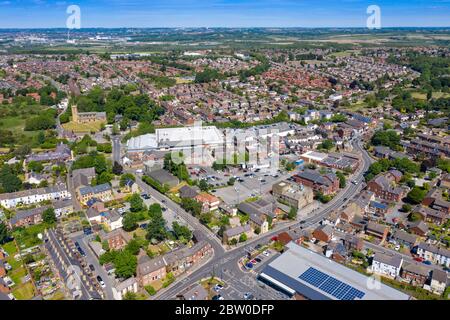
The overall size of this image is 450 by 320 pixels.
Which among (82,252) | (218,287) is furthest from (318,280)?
(82,252)

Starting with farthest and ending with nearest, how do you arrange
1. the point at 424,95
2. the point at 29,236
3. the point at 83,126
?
the point at 424,95 < the point at 83,126 < the point at 29,236

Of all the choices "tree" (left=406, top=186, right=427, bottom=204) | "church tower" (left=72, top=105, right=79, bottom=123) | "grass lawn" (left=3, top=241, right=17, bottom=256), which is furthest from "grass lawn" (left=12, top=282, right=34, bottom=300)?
"church tower" (left=72, top=105, right=79, bottom=123)

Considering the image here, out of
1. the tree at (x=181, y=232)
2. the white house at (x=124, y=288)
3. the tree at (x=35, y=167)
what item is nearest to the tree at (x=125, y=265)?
the white house at (x=124, y=288)

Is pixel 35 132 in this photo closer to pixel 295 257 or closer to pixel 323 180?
pixel 323 180

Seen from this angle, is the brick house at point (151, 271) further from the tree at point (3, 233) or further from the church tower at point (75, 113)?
the church tower at point (75, 113)

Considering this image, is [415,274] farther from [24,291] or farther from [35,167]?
[35,167]

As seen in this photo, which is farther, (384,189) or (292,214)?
(384,189)

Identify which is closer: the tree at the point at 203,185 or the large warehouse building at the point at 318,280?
the large warehouse building at the point at 318,280
